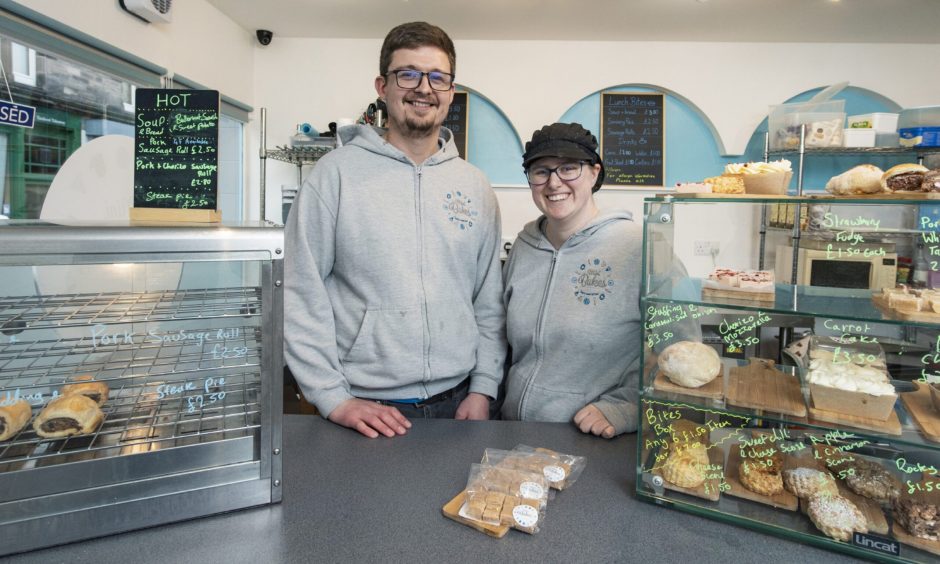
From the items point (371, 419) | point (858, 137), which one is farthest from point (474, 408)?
point (858, 137)

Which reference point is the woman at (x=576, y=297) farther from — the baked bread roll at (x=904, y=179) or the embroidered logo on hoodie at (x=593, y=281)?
the baked bread roll at (x=904, y=179)

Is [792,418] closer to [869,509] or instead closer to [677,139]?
[869,509]

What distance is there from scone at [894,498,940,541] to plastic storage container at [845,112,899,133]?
3579mm

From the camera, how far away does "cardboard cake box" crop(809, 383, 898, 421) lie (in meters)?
0.81

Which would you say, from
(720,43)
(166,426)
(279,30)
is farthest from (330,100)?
(166,426)

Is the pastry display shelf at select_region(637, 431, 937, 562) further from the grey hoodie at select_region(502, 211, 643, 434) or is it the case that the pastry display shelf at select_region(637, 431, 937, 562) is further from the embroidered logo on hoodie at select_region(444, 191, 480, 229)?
the embroidered logo on hoodie at select_region(444, 191, 480, 229)

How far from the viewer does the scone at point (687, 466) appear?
910mm

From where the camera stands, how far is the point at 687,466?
0.92 m

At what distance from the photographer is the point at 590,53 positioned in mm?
4008

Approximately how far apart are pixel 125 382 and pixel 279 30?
3.67 m

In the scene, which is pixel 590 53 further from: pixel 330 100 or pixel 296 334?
pixel 296 334

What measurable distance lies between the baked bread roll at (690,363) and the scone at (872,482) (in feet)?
0.80

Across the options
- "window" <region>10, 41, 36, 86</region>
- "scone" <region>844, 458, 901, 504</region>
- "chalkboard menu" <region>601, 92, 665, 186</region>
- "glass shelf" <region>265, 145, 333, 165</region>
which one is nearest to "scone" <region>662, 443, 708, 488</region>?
"scone" <region>844, 458, 901, 504</region>

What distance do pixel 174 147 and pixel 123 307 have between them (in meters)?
0.32
